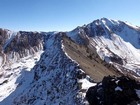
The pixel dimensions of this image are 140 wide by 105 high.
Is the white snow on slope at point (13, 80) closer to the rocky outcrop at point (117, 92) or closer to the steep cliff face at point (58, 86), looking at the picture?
the steep cliff face at point (58, 86)

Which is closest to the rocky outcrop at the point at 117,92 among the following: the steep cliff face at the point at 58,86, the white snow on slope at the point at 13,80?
the steep cliff face at the point at 58,86

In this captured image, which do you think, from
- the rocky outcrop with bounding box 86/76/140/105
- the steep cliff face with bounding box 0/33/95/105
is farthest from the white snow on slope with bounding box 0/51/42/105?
the rocky outcrop with bounding box 86/76/140/105

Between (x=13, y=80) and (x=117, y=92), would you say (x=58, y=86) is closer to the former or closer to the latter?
(x=117, y=92)

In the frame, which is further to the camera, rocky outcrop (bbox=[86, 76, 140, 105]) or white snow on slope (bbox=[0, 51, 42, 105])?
white snow on slope (bbox=[0, 51, 42, 105])

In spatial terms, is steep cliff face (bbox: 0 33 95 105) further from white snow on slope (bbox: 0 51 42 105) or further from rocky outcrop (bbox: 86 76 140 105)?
white snow on slope (bbox: 0 51 42 105)

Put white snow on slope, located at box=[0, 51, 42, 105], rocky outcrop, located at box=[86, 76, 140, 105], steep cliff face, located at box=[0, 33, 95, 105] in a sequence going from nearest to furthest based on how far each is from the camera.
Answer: rocky outcrop, located at box=[86, 76, 140, 105] < steep cliff face, located at box=[0, 33, 95, 105] < white snow on slope, located at box=[0, 51, 42, 105]

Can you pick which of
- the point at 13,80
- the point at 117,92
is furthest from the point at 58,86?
the point at 13,80

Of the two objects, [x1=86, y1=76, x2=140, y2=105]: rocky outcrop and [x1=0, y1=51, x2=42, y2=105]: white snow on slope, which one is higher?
[x1=86, y1=76, x2=140, y2=105]: rocky outcrop

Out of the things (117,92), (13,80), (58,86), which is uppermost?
(117,92)
